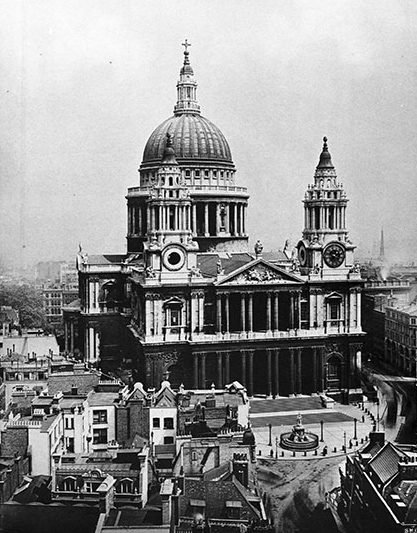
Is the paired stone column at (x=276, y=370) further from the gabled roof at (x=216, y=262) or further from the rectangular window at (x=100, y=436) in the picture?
the rectangular window at (x=100, y=436)

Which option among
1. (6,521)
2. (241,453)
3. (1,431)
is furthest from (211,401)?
(6,521)

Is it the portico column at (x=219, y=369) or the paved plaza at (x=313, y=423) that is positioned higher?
the portico column at (x=219, y=369)

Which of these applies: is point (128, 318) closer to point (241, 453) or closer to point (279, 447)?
point (279, 447)

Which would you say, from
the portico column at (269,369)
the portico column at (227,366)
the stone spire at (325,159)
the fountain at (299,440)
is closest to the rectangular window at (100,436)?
the fountain at (299,440)

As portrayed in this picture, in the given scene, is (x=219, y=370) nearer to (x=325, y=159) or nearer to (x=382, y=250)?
(x=382, y=250)

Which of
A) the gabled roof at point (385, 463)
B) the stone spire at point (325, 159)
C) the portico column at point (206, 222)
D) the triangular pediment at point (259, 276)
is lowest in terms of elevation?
the gabled roof at point (385, 463)
